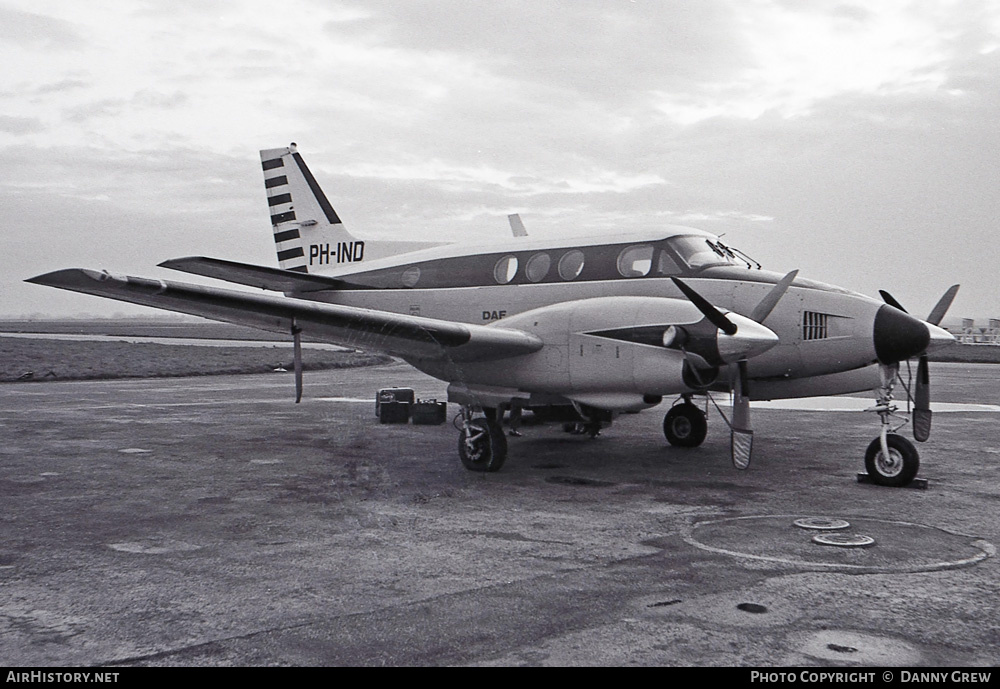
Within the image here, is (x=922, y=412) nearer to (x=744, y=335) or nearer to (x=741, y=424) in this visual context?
(x=741, y=424)

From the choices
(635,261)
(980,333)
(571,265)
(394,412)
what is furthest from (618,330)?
(980,333)

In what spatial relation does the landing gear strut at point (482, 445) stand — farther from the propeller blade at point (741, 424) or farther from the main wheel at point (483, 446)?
the propeller blade at point (741, 424)

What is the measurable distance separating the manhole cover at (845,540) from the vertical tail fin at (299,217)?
11144 millimetres

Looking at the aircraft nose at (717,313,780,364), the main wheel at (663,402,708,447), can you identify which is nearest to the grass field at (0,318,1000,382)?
the main wheel at (663,402,708,447)

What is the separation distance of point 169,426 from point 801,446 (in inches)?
414

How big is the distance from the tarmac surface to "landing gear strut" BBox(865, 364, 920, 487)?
0.29 meters

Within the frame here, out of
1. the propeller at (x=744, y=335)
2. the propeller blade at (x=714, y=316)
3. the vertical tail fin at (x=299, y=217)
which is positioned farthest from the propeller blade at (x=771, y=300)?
the vertical tail fin at (x=299, y=217)

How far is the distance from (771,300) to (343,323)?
16.8ft

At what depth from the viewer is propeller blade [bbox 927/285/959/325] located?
34.5 ft

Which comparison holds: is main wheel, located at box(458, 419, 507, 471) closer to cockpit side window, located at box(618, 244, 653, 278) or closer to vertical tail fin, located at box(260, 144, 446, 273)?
cockpit side window, located at box(618, 244, 653, 278)

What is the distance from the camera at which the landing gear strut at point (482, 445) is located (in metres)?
9.67
